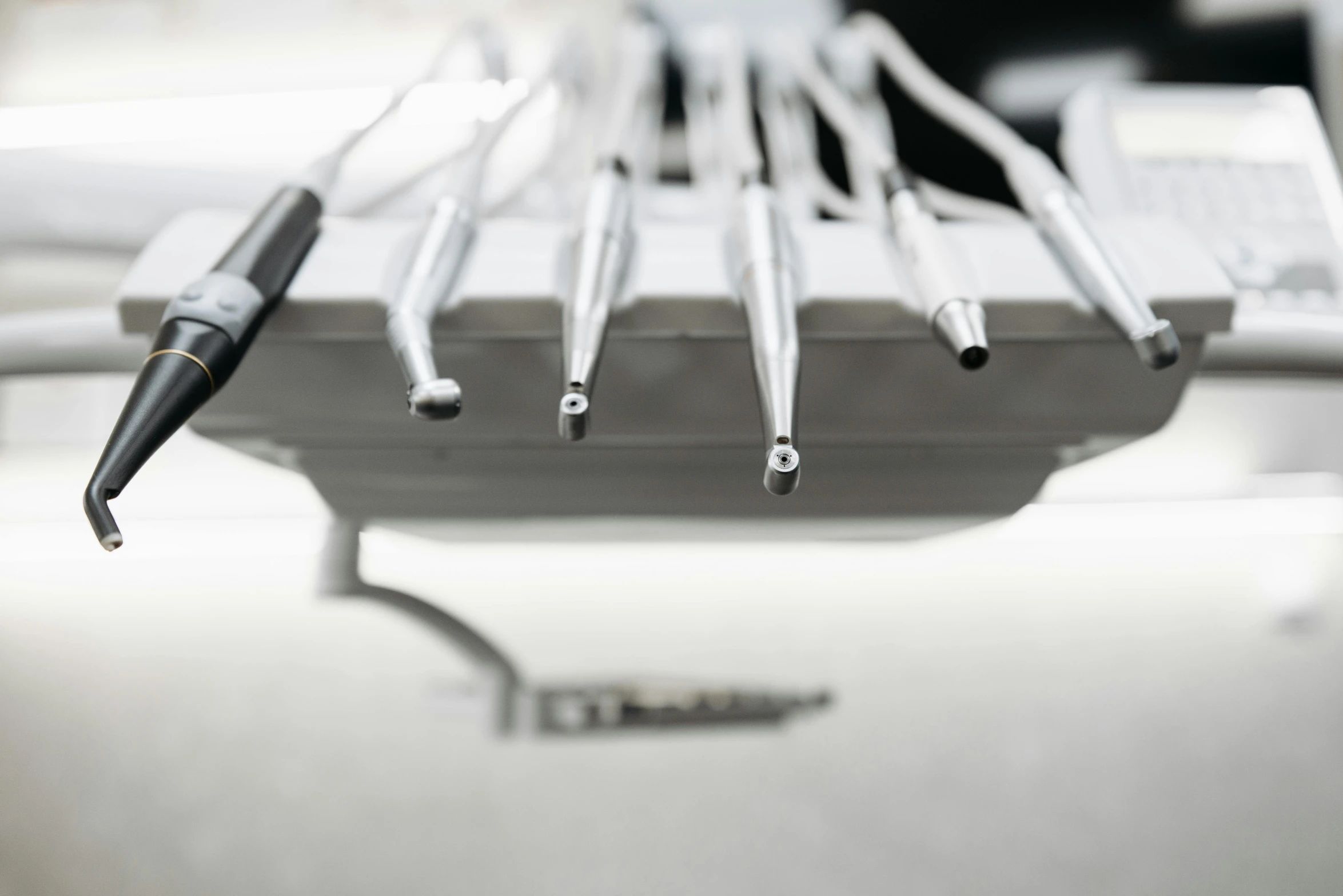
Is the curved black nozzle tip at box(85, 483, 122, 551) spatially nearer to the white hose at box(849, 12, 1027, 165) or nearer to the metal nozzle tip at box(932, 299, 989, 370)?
the metal nozzle tip at box(932, 299, 989, 370)

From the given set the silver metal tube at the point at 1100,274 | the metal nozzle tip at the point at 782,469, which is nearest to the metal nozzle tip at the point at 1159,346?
the silver metal tube at the point at 1100,274

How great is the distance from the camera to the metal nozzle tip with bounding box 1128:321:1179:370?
23 centimetres

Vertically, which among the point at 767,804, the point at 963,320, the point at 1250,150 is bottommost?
the point at 767,804

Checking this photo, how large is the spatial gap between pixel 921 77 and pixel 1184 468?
29 centimetres

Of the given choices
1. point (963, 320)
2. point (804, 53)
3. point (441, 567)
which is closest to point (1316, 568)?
point (963, 320)

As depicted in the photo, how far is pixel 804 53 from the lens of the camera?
1.97 feet

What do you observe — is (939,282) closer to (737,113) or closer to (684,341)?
(684,341)

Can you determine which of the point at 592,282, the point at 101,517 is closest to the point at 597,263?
the point at 592,282

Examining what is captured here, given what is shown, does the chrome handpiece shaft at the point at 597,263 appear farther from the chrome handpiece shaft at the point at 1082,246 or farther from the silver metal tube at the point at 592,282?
the chrome handpiece shaft at the point at 1082,246

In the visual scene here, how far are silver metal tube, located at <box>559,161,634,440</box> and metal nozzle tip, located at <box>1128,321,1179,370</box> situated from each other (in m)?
0.15

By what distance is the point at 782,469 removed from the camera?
18 centimetres

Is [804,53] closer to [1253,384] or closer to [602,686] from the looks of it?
[1253,384]

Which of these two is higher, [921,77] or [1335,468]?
[921,77]

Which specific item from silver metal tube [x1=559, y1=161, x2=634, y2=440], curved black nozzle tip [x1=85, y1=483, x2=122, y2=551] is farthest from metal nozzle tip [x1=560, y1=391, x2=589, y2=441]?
curved black nozzle tip [x1=85, y1=483, x2=122, y2=551]
